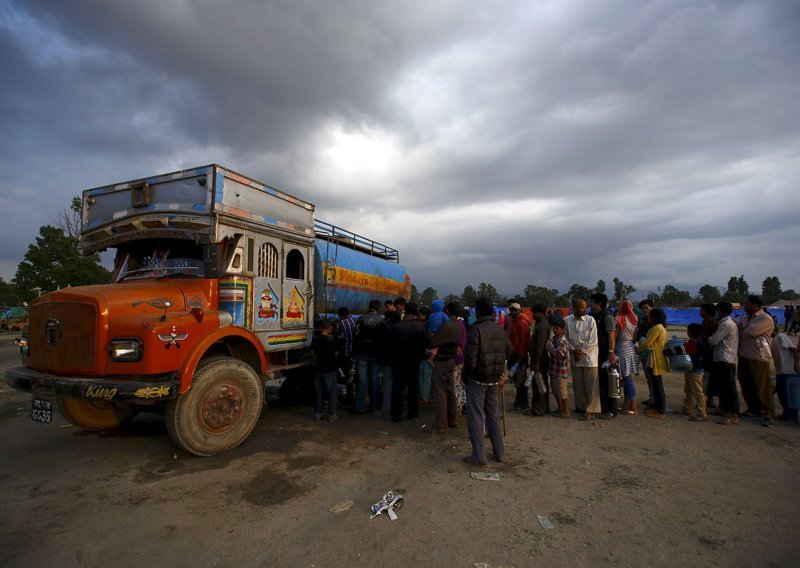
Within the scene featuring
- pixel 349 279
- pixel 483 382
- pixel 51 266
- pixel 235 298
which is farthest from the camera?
pixel 51 266

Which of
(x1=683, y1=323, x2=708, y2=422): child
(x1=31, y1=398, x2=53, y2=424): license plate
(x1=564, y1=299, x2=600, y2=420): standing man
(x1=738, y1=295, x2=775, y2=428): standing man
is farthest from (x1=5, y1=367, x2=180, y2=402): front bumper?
(x1=738, y1=295, x2=775, y2=428): standing man

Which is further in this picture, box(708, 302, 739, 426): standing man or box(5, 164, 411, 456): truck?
box(708, 302, 739, 426): standing man

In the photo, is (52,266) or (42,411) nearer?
(42,411)

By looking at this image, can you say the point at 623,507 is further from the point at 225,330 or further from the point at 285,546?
the point at 225,330

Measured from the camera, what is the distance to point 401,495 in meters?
3.89

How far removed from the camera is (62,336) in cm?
454

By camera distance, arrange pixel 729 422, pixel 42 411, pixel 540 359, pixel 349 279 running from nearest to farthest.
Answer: pixel 42 411 → pixel 729 422 → pixel 540 359 → pixel 349 279

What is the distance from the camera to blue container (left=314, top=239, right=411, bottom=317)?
7.70m

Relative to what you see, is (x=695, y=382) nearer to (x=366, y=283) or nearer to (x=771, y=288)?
(x=366, y=283)

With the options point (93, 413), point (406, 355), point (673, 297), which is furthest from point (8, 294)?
point (673, 297)

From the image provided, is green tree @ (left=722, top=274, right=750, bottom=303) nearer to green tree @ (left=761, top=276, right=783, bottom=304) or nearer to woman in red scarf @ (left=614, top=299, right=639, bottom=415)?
green tree @ (left=761, top=276, right=783, bottom=304)

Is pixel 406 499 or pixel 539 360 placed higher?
pixel 539 360

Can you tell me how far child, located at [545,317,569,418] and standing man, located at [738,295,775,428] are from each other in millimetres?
2937

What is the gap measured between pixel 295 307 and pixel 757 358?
7.64 meters
